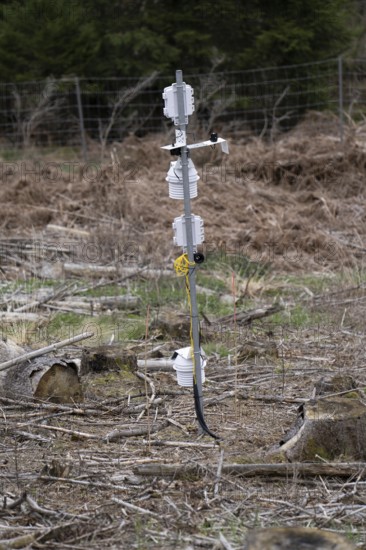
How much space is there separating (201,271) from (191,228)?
4.76 metres

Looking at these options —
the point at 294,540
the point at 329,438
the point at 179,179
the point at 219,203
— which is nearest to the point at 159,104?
the point at 219,203

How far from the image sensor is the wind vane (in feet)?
15.9

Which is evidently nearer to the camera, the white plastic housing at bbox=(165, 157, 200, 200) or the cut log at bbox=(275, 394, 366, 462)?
the cut log at bbox=(275, 394, 366, 462)

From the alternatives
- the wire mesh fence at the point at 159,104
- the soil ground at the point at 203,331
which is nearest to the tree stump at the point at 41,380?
the soil ground at the point at 203,331

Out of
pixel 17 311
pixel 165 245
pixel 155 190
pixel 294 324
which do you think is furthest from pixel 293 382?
pixel 155 190

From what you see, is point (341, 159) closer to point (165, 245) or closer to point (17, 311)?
point (165, 245)

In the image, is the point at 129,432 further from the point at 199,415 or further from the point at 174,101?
the point at 174,101

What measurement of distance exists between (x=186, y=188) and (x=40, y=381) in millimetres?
1651

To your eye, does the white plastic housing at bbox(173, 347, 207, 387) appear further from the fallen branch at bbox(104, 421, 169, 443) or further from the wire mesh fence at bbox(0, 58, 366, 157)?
the wire mesh fence at bbox(0, 58, 366, 157)

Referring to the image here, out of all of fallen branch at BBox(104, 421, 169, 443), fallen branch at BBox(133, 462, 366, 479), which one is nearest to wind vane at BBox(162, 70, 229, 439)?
fallen branch at BBox(104, 421, 169, 443)

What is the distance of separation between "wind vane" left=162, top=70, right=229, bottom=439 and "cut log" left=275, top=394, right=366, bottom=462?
1.97ft

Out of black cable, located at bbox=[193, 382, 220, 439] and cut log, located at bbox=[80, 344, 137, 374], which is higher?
cut log, located at bbox=[80, 344, 137, 374]

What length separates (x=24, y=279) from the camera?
9477 millimetres

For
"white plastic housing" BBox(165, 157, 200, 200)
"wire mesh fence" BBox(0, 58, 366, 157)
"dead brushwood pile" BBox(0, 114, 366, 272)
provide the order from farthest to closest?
"wire mesh fence" BBox(0, 58, 366, 157) → "dead brushwood pile" BBox(0, 114, 366, 272) → "white plastic housing" BBox(165, 157, 200, 200)
